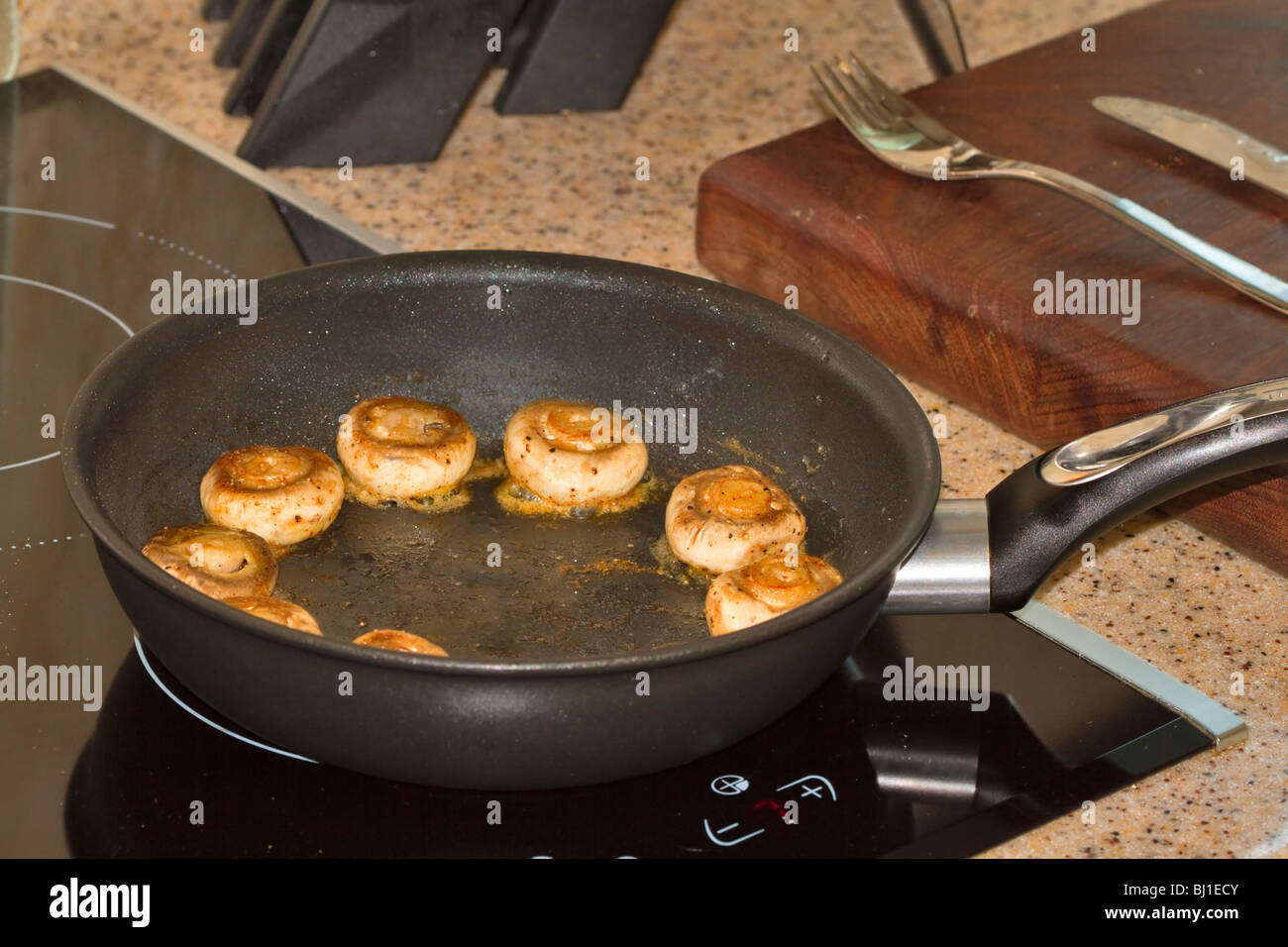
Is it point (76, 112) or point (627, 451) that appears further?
point (76, 112)

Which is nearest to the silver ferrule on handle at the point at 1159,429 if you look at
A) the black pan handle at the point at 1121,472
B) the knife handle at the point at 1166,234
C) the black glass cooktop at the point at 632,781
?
the black pan handle at the point at 1121,472

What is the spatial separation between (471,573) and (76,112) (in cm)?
89

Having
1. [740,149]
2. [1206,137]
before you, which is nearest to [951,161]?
[1206,137]

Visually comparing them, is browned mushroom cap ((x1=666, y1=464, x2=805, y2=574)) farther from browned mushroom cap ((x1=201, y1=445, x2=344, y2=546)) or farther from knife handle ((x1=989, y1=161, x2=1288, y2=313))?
knife handle ((x1=989, y1=161, x2=1288, y2=313))

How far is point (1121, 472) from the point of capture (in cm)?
86

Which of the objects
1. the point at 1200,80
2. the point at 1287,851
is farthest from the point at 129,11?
the point at 1287,851

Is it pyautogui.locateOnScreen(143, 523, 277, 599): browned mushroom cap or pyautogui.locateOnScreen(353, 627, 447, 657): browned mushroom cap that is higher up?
pyautogui.locateOnScreen(143, 523, 277, 599): browned mushroom cap

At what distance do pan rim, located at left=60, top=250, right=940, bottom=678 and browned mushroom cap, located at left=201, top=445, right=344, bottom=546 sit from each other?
10 cm

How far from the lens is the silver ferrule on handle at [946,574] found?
35.1 inches

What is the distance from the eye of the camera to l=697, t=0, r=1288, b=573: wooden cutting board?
1.11 m

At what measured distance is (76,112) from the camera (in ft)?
5.20

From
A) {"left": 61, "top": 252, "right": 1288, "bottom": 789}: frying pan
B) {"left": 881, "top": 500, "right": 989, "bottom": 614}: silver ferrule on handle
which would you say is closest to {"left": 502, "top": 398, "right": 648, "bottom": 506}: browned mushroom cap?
{"left": 61, "top": 252, "right": 1288, "bottom": 789}: frying pan
